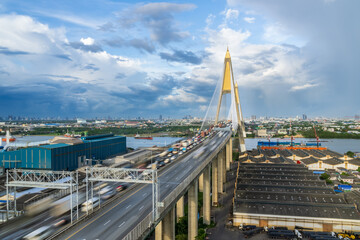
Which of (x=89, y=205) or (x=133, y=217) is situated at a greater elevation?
(x=133, y=217)

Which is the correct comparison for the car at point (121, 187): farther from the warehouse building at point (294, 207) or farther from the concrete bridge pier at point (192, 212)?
the warehouse building at point (294, 207)

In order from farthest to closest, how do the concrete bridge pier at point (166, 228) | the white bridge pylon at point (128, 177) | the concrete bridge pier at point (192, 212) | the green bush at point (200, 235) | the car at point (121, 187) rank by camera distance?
the car at point (121, 187) < the green bush at point (200, 235) < the concrete bridge pier at point (192, 212) < the concrete bridge pier at point (166, 228) < the white bridge pylon at point (128, 177)

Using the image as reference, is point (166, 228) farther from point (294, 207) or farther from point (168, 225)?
point (294, 207)

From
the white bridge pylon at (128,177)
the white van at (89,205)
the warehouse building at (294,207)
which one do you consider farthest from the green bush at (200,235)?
the white van at (89,205)

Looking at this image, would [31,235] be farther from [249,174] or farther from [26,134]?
[26,134]

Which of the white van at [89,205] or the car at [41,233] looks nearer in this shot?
the car at [41,233]

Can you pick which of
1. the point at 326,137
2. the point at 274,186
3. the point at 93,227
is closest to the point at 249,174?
the point at 274,186

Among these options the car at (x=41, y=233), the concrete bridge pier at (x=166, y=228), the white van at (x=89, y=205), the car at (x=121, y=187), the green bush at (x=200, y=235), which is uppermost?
the white van at (x=89, y=205)

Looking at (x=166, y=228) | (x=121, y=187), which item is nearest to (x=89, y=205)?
(x=121, y=187)
